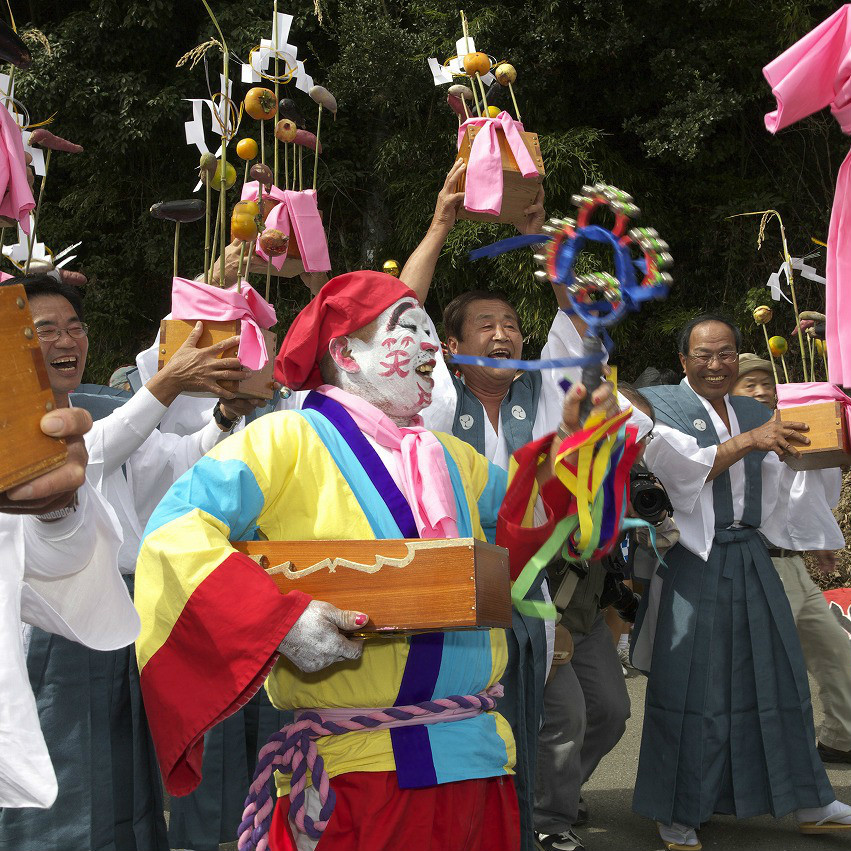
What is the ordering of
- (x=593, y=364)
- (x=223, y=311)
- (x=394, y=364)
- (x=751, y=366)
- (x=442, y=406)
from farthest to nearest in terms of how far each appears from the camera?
(x=751, y=366)
(x=442, y=406)
(x=223, y=311)
(x=394, y=364)
(x=593, y=364)

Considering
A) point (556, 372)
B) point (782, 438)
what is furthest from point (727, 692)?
point (556, 372)

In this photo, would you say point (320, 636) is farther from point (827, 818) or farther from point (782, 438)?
point (827, 818)

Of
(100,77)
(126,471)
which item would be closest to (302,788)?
(126,471)

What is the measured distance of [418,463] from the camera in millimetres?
2475

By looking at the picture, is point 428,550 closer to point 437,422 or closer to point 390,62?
point 437,422

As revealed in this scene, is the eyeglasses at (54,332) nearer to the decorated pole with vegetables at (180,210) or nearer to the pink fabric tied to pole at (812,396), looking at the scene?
the decorated pole with vegetables at (180,210)

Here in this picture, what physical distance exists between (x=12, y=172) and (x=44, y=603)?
1.71m

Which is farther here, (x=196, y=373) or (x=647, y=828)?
(x=647, y=828)

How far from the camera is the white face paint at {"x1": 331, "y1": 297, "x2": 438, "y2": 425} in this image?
8.59 ft

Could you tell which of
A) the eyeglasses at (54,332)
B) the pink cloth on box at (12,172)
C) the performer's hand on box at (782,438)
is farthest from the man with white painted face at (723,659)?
the pink cloth on box at (12,172)

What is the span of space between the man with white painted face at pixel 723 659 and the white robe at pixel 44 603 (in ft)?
9.22

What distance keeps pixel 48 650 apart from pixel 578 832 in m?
2.35

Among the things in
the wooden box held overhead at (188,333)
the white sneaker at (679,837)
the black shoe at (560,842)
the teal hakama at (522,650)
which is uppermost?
the wooden box held overhead at (188,333)

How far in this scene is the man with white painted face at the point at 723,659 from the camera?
4.25 meters
